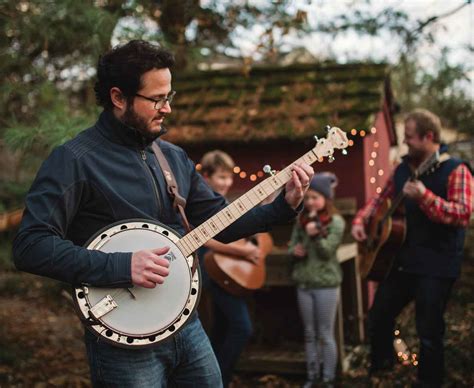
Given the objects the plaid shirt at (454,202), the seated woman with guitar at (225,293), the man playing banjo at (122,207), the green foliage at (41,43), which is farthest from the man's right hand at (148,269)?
the green foliage at (41,43)

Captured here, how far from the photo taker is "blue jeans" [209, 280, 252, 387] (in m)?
5.27

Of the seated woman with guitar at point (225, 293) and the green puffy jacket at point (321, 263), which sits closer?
the seated woman with guitar at point (225, 293)

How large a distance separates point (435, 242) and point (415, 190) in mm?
483

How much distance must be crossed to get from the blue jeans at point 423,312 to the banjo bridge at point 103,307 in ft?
9.68

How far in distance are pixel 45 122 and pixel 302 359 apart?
10.9 feet

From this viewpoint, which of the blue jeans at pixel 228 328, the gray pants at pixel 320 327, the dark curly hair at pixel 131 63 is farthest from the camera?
the gray pants at pixel 320 327

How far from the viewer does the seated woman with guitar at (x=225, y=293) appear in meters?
5.29

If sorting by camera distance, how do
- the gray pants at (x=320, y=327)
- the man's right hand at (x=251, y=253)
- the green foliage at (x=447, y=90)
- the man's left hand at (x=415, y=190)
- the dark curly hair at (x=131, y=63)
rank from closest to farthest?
the dark curly hair at (x=131, y=63)
the man's left hand at (x=415, y=190)
the man's right hand at (x=251, y=253)
the gray pants at (x=320, y=327)
the green foliage at (x=447, y=90)

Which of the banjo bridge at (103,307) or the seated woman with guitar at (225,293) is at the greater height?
the banjo bridge at (103,307)

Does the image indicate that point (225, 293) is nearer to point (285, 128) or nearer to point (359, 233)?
point (359, 233)

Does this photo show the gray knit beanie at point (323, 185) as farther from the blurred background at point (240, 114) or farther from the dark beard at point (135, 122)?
the dark beard at point (135, 122)

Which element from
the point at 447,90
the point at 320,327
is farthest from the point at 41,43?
the point at 447,90

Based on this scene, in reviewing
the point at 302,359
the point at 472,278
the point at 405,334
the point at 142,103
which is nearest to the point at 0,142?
the point at 142,103

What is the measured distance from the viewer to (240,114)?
7625 millimetres
